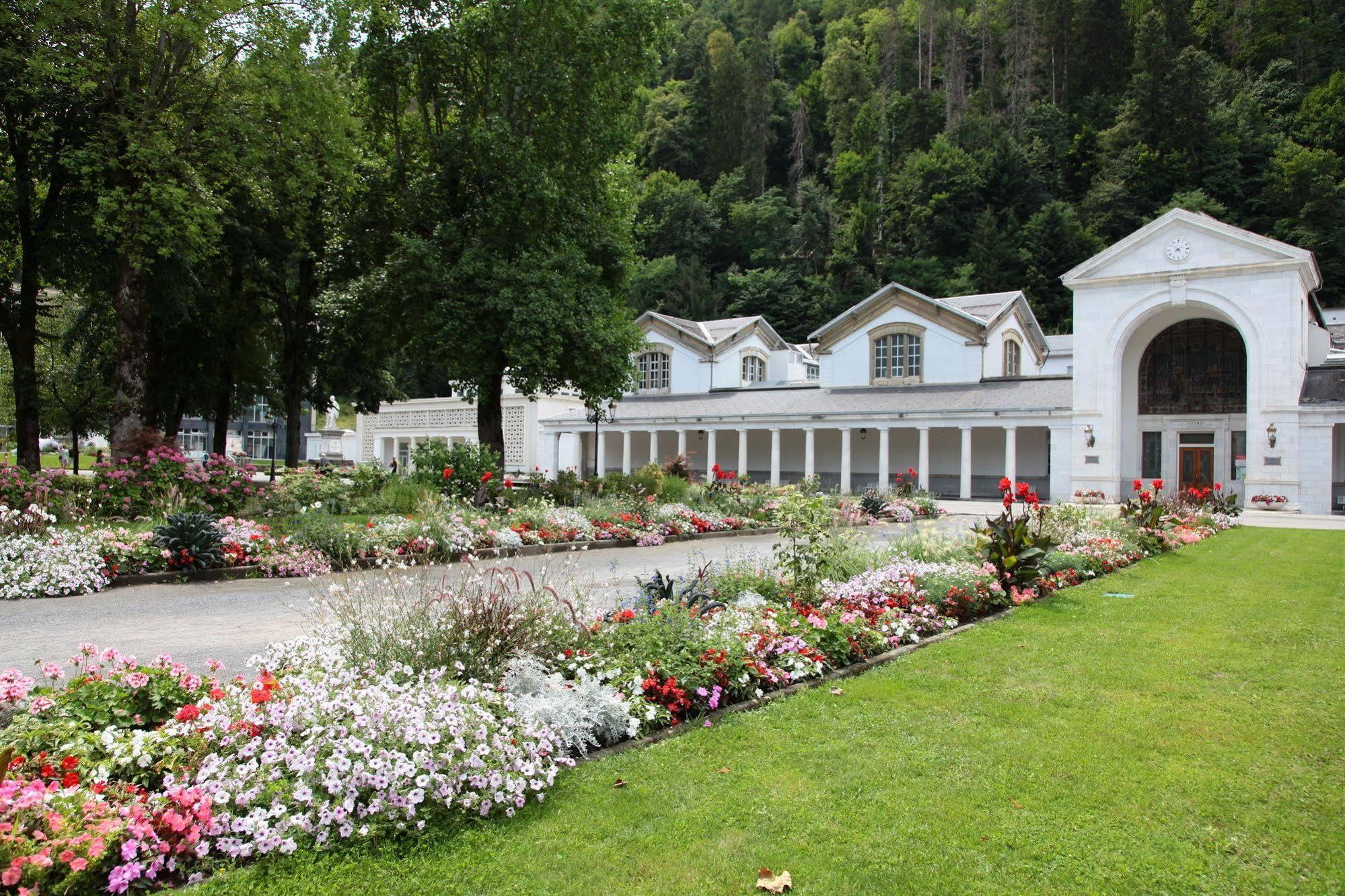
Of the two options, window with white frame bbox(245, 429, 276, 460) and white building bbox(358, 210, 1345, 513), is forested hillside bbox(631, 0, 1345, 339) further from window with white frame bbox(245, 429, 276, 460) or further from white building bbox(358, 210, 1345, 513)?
window with white frame bbox(245, 429, 276, 460)

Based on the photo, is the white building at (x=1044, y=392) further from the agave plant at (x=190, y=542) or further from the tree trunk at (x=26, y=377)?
the agave plant at (x=190, y=542)

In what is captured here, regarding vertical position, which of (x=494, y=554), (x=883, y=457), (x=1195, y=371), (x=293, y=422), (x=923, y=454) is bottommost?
(x=494, y=554)

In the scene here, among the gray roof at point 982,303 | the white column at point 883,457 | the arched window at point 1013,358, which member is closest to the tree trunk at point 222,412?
the white column at point 883,457

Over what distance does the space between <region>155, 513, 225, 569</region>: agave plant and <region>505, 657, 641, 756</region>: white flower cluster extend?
7685 mm

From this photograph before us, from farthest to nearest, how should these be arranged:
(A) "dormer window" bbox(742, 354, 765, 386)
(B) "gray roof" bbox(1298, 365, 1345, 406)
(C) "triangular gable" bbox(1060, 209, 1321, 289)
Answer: (A) "dormer window" bbox(742, 354, 765, 386) < (C) "triangular gable" bbox(1060, 209, 1321, 289) < (B) "gray roof" bbox(1298, 365, 1345, 406)

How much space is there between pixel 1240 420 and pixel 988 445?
30.7 feet

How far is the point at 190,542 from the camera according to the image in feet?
34.8

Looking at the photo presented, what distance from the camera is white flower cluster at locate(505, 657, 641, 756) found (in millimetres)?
4418

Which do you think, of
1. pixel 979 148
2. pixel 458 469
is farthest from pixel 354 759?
pixel 979 148

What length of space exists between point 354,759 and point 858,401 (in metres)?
35.6

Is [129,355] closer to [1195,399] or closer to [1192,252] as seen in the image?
[1192,252]

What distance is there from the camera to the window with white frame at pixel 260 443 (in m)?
80.6

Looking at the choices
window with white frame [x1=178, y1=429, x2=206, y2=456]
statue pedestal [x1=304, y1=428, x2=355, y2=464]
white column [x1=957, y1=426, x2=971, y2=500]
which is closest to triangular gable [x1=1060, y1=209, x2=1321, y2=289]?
white column [x1=957, y1=426, x2=971, y2=500]

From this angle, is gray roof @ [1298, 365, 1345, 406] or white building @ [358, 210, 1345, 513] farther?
white building @ [358, 210, 1345, 513]
